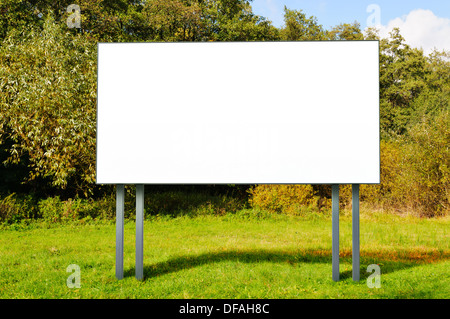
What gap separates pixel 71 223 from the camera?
49.4 ft

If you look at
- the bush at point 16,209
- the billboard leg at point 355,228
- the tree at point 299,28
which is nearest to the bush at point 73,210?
the bush at point 16,209

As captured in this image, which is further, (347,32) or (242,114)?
(347,32)

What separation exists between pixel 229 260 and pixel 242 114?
12.6 ft

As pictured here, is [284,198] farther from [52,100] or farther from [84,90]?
[52,100]

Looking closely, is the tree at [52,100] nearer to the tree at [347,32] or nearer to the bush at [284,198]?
the bush at [284,198]

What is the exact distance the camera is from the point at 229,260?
9039mm

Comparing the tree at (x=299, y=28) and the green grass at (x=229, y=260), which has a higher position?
the tree at (x=299, y=28)

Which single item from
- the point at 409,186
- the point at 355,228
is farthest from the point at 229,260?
the point at 409,186

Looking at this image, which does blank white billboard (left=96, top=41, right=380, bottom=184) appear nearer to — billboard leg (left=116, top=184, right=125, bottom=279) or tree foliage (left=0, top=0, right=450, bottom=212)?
billboard leg (left=116, top=184, right=125, bottom=279)

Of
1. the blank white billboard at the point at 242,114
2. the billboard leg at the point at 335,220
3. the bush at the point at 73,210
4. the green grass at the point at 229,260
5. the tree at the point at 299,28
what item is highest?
the tree at the point at 299,28

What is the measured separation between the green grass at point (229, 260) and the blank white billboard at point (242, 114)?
76.7 inches

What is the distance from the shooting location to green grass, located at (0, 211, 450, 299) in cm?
693

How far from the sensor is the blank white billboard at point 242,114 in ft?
22.5

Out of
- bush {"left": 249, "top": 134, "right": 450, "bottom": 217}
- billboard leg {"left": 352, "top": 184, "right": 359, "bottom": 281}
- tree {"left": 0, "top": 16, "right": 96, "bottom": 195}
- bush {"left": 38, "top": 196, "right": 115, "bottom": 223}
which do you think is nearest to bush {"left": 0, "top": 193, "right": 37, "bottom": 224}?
bush {"left": 38, "top": 196, "right": 115, "bottom": 223}
